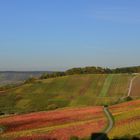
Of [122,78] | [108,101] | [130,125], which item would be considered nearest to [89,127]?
[130,125]

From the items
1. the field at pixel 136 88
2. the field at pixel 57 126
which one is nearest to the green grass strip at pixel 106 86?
the field at pixel 136 88

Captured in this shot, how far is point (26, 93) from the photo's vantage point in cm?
13138

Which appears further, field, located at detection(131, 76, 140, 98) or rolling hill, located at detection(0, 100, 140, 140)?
field, located at detection(131, 76, 140, 98)

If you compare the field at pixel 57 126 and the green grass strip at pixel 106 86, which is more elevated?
the green grass strip at pixel 106 86

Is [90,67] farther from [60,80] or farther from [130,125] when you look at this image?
[130,125]

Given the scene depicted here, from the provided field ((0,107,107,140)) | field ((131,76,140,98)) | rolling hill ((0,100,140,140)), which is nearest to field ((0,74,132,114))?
field ((131,76,140,98))

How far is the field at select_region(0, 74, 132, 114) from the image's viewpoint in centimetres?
11244

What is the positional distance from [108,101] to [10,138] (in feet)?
228

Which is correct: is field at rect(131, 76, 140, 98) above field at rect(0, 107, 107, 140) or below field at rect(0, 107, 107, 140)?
above

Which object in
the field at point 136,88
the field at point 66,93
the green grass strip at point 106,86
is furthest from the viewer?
the green grass strip at point 106,86

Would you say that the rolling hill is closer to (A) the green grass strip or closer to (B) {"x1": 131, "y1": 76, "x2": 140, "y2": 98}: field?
(B) {"x1": 131, "y1": 76, "x2": 140, "y2": 98}: field

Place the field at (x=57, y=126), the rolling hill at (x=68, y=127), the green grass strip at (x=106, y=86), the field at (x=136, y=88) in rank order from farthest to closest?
the green grass strip at (x=106, y=86) < the field at (x=136, y=88) < the field at (x=57, y=126) < the rolling hill at (x=68, y=127)

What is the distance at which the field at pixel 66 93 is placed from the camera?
11244 cm

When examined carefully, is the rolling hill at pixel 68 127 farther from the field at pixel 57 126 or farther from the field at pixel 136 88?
the field at pixel 136 88
